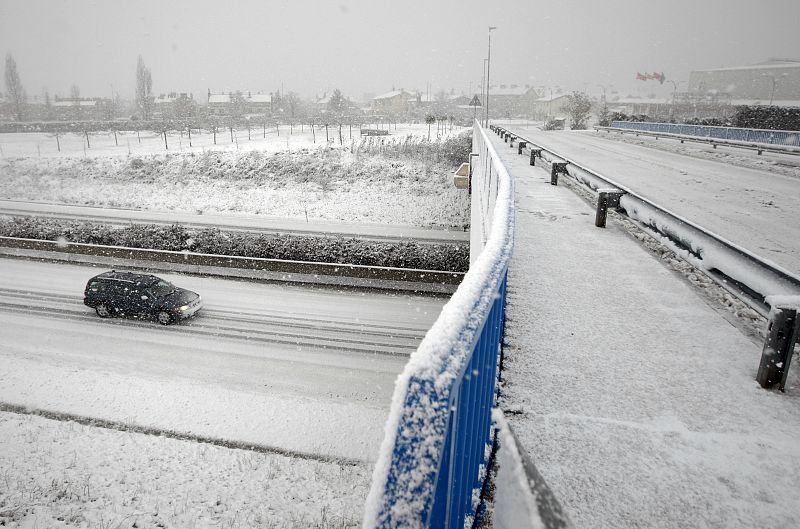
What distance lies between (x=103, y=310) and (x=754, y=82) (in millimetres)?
137604

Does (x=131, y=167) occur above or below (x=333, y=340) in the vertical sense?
above

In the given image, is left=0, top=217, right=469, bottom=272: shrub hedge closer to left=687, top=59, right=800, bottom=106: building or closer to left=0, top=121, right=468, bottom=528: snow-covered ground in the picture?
left=0, top=121, right=468, bottom=528: snow-covered ground

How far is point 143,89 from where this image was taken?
94.8m

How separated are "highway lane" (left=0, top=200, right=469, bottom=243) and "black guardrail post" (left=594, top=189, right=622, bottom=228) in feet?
50.9

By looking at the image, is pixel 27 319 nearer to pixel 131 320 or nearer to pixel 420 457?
pixel 131 320

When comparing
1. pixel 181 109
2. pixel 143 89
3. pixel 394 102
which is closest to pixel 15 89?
pixel 143 89

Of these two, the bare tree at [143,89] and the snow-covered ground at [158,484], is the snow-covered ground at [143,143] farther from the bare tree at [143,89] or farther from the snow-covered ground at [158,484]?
the snow-covered ground at [158,484]

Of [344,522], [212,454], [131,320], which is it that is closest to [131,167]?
[131,320]

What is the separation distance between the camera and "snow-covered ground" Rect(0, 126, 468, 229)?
106ft

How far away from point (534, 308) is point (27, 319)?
60.0ft

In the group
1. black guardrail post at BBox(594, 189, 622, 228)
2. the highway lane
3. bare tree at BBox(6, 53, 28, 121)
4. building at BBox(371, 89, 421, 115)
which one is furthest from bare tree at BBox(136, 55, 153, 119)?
black guardrail post at BBox(594, 189, 622, 228)

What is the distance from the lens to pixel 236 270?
2033 cm

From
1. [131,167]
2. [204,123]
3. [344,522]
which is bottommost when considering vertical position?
[344,522]

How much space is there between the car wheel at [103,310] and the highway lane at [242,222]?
445 inches
